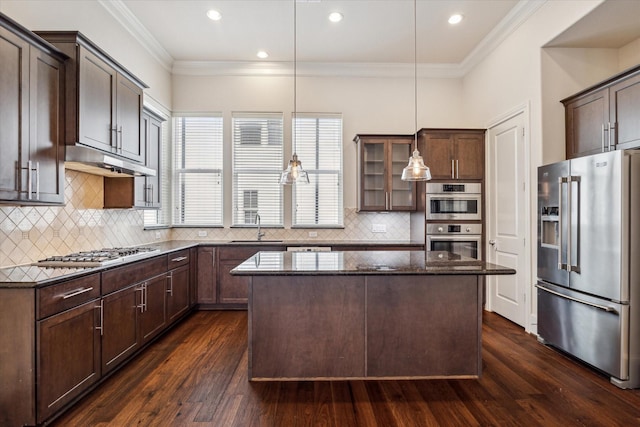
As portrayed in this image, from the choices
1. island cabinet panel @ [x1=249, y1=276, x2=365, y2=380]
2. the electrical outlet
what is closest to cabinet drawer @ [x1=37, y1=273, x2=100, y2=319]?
island cabinet panel @ [x1=249, y1=276, x2=365, y2=380]

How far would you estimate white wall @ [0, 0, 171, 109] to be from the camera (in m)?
2.61

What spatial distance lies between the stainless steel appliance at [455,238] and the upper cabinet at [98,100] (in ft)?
11.9

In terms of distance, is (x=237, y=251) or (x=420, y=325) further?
(x=237, y=251)

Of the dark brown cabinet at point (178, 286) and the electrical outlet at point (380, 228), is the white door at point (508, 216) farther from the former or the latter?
the dark brown cabinet at point (178, 286)

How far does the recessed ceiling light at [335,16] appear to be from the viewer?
3889 mm

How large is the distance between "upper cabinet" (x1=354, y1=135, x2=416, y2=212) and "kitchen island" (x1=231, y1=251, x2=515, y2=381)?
93.2 inches

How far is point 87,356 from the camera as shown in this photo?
2.36m

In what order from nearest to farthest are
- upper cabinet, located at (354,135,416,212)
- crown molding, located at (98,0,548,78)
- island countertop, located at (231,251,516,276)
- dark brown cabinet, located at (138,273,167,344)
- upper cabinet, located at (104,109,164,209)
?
island countertop, located at (231,251,516,276) < dark brown cabinet, located at (138,273,167,344) < upper cabinet, located at (104,109,164,209) < upper cabinet, located at (354,135,416,212) < crown molding, located at (98,0,548,78)

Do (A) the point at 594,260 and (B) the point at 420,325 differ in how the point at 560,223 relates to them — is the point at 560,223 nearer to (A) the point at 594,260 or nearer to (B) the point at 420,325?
(A) the point at 594,260

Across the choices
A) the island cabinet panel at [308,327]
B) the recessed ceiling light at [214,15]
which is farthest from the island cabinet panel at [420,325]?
the recessed ceiling light at [214,15]

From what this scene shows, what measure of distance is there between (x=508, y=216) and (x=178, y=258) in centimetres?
394

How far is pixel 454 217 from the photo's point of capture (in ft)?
15.0

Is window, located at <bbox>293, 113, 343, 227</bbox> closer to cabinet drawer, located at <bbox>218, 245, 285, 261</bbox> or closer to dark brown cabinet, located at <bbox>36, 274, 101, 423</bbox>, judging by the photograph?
cabinet drawer, located at <bbox>218, 245, 285, 261</bbox>

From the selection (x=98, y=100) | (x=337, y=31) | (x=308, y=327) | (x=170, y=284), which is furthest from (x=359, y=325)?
(x=337, y=31)
